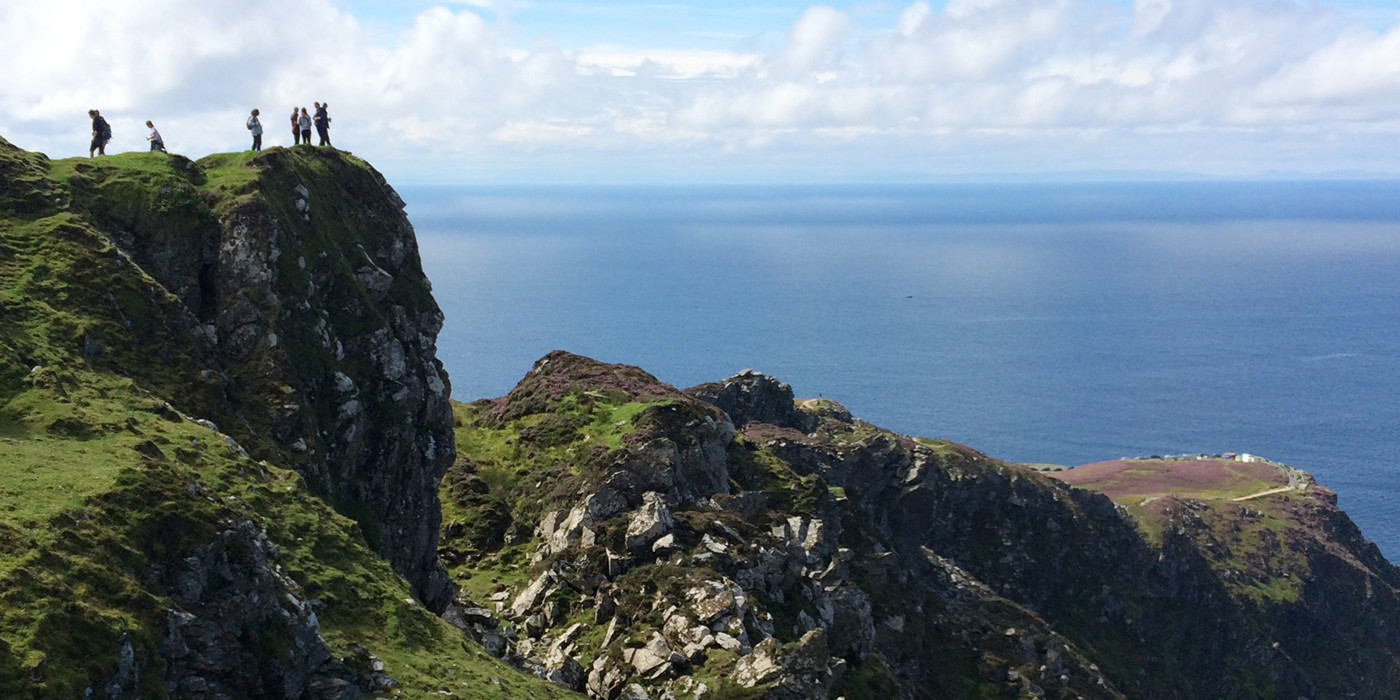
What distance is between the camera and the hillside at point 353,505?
29.3 m

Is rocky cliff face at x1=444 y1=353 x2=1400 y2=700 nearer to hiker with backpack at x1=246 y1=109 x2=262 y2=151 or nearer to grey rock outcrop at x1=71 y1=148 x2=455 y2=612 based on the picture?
grey rock outcrop at x1=71 y1=148 x2=455 y2=612

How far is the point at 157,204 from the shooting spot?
47.8 m

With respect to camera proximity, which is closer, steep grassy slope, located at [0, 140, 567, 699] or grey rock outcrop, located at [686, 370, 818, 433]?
steep grassy slope, located at [0, 140, 567, 699]

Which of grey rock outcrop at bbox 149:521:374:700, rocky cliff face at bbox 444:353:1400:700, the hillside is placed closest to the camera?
grey rock outcrop at bbox 149:521:374:700

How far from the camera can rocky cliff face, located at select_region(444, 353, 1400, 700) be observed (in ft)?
152

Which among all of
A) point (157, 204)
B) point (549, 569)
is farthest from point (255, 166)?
point (549, 569)

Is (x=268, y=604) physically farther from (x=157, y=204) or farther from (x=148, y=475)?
(x=157, y=204)

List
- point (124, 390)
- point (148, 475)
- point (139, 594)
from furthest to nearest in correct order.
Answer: point (124, 390)
point (148, 475)
point (139, 594)

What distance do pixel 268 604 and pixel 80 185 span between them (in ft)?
88.7

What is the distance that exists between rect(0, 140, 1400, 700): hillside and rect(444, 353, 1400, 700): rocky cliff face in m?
0.25

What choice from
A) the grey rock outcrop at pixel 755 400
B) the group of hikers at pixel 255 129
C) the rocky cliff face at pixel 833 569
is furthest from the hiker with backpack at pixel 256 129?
the grey rock outcrop at pixel 755 400

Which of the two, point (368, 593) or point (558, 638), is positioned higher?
point (368, 593)

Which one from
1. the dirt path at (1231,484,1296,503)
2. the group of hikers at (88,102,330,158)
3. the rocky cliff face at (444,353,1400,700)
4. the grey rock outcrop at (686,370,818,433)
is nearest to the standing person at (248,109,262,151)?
the group of hikers at (88,102,330,158)

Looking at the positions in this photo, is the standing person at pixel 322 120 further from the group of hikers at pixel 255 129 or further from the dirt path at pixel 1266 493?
the dirt path at pixel 1266 493
